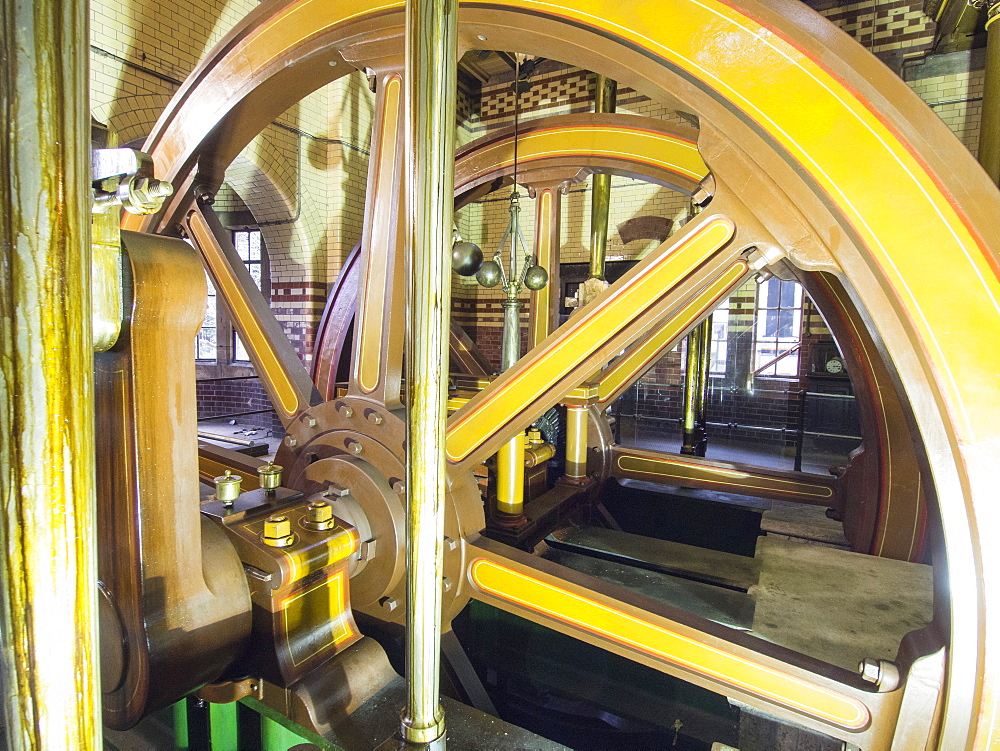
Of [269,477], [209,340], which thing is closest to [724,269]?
[269,477]

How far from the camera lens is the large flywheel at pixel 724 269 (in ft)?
4.45

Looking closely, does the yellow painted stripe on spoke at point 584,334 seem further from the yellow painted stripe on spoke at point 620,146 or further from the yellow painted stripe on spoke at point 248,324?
the yellow painted stripe on spoke at point 620,146

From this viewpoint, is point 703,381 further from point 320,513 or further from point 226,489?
point 226,489

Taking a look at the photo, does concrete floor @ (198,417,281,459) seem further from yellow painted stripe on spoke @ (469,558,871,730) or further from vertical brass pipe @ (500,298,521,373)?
yellow painted stripe on spoke @ (469,558,871,730)

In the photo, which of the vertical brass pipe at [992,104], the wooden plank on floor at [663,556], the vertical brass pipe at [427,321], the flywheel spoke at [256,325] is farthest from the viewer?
the vertical brass pipe at [992,104]

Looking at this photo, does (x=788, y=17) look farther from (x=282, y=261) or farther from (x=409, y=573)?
(x=282, y=261)

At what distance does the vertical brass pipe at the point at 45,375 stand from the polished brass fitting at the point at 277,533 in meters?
1.25

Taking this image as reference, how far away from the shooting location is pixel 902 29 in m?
6.45

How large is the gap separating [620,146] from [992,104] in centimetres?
287

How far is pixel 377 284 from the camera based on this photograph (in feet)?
7.82

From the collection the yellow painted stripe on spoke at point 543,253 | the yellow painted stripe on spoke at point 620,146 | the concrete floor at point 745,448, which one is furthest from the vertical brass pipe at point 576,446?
the concrete floor at point 745,448

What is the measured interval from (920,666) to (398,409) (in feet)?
5.96

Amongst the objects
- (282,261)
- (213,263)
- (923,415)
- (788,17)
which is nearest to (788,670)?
(923,415)

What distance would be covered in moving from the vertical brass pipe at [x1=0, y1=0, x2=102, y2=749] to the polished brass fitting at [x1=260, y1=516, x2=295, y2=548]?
1249 millimetres
